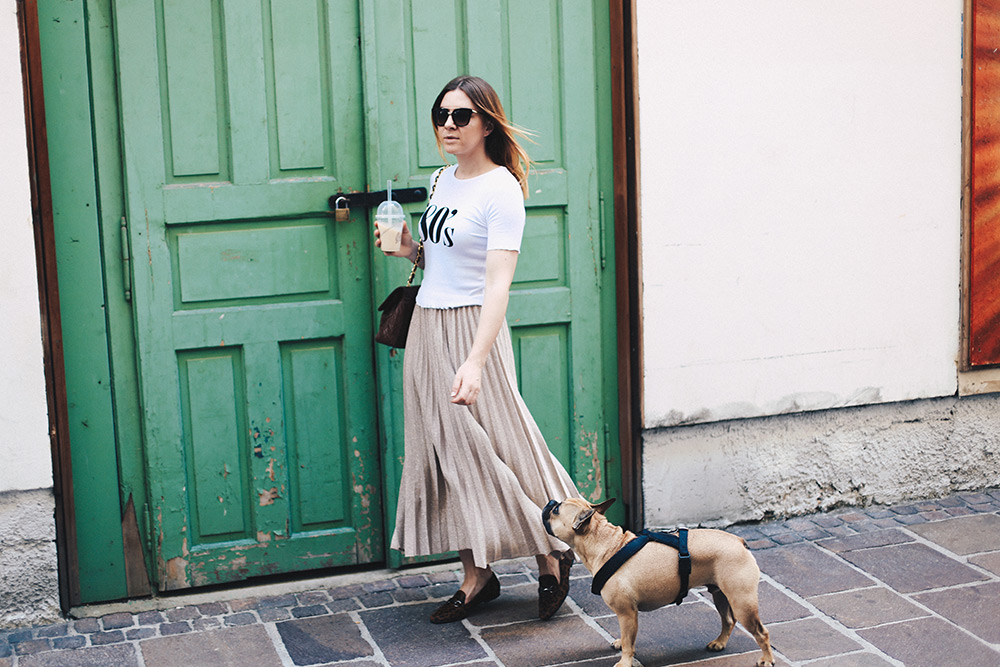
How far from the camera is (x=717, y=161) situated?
4.70 m

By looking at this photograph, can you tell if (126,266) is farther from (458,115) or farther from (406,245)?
(458,115)

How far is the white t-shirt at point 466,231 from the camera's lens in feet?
12.0

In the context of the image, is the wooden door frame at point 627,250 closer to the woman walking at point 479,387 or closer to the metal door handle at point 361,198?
the woman walking at point 479,387

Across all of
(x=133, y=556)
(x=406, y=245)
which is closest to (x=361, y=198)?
(x=406, y=245)

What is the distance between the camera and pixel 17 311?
3904 mm

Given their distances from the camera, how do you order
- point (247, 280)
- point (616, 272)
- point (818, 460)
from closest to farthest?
point (247, 280) < point (616, 272) < point (818, 460)

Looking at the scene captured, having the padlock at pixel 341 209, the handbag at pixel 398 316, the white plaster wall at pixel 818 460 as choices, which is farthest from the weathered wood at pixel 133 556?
the white plaster wall at pixel 818 460

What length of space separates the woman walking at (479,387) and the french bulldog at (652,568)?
13.8 inches

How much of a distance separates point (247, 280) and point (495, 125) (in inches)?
45.9

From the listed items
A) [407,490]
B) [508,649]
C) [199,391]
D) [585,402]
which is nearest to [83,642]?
[199,391]

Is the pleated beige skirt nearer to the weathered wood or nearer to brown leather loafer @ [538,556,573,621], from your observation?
brown leather loafer @ [538,556,573,621]

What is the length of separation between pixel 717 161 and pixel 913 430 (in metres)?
1.58

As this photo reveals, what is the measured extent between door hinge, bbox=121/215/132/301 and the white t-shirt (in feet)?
3.59

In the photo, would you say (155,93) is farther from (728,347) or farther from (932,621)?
(932,621)
